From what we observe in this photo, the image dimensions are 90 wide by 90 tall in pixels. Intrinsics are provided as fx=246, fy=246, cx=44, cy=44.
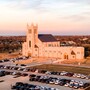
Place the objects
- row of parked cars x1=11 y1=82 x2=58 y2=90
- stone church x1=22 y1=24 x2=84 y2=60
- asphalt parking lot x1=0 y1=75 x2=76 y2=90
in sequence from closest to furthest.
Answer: row of parked cars x1=11 y1=82 x2=58 y2=90 → asphalt parking lot x1=0 y1=75 x2=76 y2=90 → stone church x1=22 y1=24 x2=84 y2=60

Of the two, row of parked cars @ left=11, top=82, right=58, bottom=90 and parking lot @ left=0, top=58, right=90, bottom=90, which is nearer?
row of parked cars @ left=11, top=82, right=58, bottom=90

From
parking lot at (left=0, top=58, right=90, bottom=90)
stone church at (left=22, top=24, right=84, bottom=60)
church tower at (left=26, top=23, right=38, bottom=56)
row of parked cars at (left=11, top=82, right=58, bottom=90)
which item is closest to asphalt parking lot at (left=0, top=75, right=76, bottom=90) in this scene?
parking lot at (left=0, top=58, right=90, bottom=90)

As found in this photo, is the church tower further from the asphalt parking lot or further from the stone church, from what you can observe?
the asphalt parking lot

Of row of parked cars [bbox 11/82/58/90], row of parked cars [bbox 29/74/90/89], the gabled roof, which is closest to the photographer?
row of parked cars [bbox 11/82/58/90]

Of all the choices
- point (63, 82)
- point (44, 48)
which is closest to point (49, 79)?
point (63, 82)

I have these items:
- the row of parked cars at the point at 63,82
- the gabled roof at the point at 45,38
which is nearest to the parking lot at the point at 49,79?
the row of parked cars at the point at 63,82

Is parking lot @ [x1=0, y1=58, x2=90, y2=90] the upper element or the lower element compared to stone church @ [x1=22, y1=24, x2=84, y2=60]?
lower

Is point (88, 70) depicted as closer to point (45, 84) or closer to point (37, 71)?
point (37, 71)
